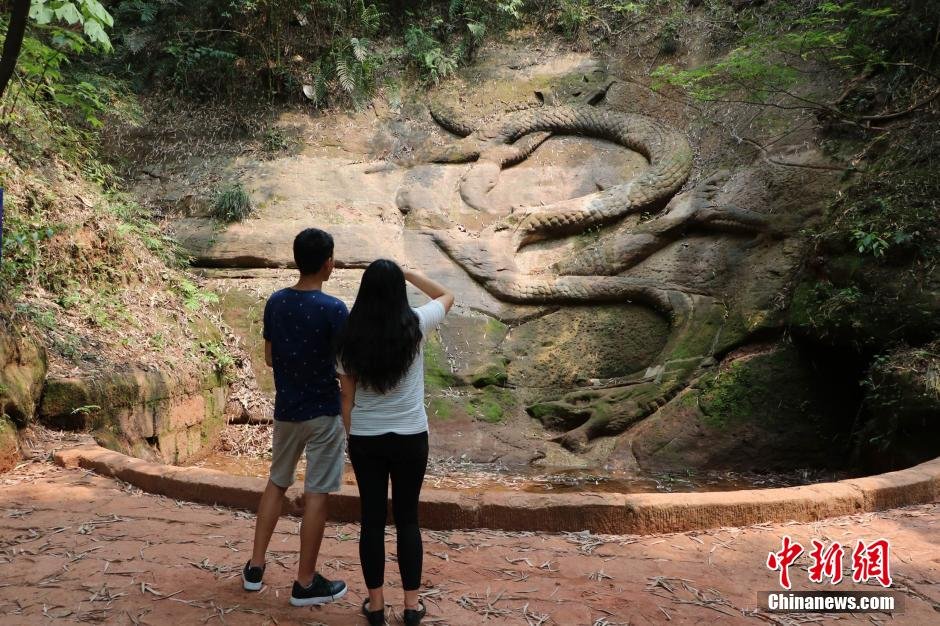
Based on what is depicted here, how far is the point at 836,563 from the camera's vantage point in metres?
3.38

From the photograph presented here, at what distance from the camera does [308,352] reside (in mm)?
2893

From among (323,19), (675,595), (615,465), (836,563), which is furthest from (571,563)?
(323,19)

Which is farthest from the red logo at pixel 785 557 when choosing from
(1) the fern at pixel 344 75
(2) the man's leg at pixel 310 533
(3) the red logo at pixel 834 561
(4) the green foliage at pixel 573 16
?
(4) the green foliage at pixel 573 16

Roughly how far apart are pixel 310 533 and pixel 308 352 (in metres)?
0.76

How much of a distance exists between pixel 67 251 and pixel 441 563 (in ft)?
17.1

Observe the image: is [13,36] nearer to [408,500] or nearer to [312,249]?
[312,249]

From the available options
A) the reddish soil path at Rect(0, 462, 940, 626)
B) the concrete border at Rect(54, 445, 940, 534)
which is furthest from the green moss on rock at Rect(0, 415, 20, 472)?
the concrete border at Rect(54, 445, 940, 534)

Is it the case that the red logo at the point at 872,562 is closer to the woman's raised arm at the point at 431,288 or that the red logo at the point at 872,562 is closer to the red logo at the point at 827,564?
the red logo at the point at 827,564

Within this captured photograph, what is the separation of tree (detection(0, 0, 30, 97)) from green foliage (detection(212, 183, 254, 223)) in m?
5.55

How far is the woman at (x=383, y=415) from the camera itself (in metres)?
2.60

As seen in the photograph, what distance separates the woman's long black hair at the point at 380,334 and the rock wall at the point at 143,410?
3604mm

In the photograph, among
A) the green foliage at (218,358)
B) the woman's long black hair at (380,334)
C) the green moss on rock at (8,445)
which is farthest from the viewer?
the green foliage at (218,358)

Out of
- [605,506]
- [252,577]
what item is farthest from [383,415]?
[605,506]

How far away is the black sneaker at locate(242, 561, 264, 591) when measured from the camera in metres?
2.99
